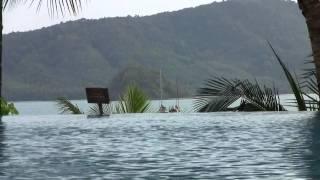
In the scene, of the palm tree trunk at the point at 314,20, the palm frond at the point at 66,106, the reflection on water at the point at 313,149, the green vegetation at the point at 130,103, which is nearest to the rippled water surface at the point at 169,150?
the reflection on water at the point at 313,149

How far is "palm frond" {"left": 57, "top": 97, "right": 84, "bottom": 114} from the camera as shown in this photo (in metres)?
14.4

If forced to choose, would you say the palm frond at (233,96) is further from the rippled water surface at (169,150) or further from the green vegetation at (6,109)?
the green vegetation at (6,109)

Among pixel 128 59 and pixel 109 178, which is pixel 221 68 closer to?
pixel 128 59

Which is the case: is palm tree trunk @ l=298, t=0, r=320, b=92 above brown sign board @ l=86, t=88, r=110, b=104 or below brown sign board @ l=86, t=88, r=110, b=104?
above

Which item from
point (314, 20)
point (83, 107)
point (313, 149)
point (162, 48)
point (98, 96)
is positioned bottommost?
point (313, 149)

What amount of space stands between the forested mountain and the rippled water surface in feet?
323

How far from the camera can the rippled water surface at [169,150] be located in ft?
12.7

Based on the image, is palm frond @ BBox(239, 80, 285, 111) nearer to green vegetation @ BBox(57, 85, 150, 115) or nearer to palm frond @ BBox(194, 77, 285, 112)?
palm frond @ BBox(194, 77, 285, 112)

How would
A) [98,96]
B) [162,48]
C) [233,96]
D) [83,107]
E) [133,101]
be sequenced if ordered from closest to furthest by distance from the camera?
[233,96]
[98,96]
[133,101]
[83,107]
[162,48]

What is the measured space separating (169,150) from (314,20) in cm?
369

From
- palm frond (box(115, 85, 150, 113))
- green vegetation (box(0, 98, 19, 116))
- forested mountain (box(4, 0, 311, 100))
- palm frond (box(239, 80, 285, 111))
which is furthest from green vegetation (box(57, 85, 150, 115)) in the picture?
forested mountain (box(4, 0, 311, 100))

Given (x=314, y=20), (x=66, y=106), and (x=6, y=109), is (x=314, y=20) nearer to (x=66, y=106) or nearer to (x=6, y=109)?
(x=66, y=106)

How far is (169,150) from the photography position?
496cm

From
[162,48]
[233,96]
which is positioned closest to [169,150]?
[233,96]
